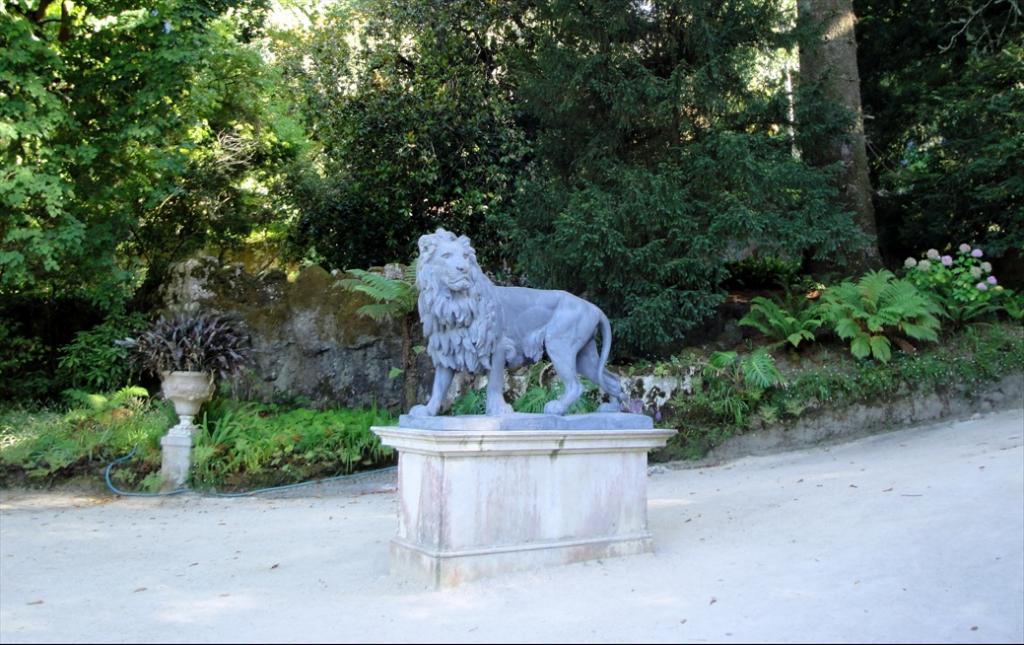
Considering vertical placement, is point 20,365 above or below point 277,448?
above

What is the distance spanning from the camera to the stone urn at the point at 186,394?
881cm

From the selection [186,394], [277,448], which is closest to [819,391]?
[277,448]

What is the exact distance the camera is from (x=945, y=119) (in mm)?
11391

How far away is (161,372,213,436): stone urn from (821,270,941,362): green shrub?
7201 mm

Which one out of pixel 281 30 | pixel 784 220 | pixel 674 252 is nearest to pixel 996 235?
pixel 784 220

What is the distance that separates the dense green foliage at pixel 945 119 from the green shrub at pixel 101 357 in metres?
11.1

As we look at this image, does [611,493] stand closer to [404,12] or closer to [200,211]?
[404,12]

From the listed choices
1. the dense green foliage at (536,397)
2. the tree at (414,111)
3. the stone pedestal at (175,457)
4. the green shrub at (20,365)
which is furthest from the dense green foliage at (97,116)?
the dense green foliage at (536,397)

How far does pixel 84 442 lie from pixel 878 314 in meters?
8.89

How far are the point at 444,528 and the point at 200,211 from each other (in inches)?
407

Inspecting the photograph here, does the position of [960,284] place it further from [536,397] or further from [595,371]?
[595,371]

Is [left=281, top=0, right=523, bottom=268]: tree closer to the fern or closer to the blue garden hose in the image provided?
the fern

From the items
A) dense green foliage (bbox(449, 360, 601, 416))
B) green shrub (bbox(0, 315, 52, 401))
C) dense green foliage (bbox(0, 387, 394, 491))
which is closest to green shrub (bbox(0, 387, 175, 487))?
dense green foliage (bbox(0, 387, 394, 491))

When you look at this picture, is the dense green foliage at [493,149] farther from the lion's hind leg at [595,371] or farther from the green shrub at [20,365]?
the lion's hind leg at [595,371]
